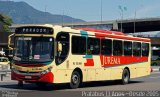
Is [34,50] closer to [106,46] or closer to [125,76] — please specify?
[106,46]

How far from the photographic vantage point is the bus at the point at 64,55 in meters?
20.8

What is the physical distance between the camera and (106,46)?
2541 centimetres

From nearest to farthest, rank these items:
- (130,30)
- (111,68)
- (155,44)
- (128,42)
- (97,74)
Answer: (97,74)
(111,68)
(128,42)
(155,44)
(130,30)

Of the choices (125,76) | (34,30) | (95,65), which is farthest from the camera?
(125,76)

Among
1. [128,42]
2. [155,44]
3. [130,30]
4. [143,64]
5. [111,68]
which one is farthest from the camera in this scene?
[130,30]

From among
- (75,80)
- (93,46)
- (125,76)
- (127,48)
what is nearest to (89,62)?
(93,46)

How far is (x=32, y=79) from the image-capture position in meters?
20.8

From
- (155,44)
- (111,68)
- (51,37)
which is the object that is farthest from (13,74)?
(155,44)

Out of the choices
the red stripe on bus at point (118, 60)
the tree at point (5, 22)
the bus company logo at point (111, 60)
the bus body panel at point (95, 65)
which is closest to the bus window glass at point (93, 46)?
the bus body panel at point (95, 65)

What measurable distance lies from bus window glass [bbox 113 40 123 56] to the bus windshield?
6.27 metres

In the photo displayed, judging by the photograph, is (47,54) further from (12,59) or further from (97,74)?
(97,74)

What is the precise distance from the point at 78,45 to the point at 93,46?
1.69 meters

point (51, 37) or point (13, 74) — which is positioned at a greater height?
point (51, 37)

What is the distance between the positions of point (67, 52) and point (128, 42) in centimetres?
722
